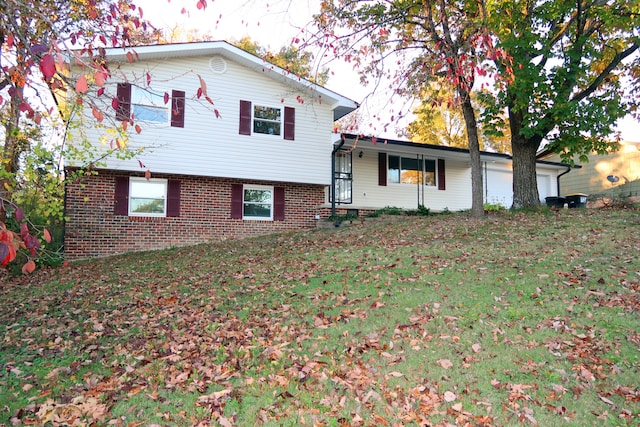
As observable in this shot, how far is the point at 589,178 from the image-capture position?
23562mm

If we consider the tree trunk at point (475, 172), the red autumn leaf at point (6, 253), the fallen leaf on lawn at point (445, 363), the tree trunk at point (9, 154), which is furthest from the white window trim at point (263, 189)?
the red autumn leaf at point (6, 253)

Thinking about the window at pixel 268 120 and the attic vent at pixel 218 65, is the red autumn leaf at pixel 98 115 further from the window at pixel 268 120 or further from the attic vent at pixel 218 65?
the attic vent at pixel 218 65

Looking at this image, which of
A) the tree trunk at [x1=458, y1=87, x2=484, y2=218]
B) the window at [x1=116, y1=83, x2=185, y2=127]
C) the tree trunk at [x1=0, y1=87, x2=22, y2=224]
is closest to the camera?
the tree trunk at [x1=0, y1=87, x2=22, y2=224]

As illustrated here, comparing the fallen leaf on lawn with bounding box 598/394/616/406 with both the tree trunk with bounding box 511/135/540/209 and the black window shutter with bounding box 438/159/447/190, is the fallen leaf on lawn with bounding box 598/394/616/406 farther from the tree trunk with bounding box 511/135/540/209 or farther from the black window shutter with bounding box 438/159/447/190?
the black window shutter with bounding box 438/159/447/190

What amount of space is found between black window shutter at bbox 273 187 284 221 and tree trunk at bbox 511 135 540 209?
7.01 metres

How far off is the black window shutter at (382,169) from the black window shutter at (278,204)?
404 cm

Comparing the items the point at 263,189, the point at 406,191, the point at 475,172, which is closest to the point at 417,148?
the point at 406,191

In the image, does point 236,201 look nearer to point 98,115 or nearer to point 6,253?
point 98,115

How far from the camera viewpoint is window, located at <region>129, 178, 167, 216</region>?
40.2 feet

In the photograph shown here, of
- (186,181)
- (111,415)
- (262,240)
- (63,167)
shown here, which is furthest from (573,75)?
(63,167)

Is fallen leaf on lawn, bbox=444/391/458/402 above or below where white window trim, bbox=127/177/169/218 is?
below

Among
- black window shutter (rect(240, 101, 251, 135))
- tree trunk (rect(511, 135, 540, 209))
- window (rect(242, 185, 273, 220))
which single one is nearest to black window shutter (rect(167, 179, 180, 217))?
window (rect(242, 185, 273, 220))

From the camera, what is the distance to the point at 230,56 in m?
13.2

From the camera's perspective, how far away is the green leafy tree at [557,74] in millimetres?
9734
